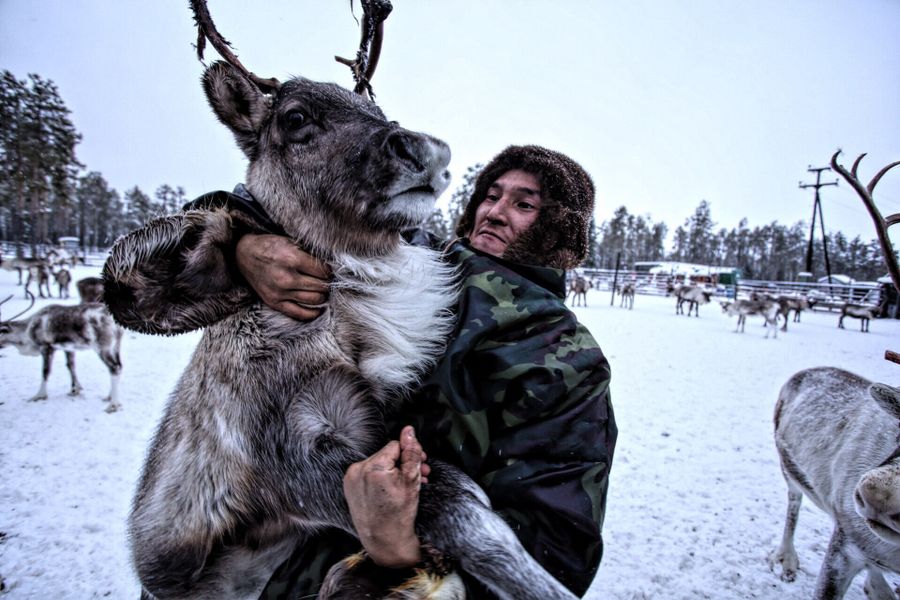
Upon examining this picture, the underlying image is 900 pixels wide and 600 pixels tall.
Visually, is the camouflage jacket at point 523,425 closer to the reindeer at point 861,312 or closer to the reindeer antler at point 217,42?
the reindeer antler at point 217,42

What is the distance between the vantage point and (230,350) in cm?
145

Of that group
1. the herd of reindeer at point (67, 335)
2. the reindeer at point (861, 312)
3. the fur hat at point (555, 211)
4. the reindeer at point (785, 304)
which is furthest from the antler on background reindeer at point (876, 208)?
the reindeer at point (861, 312)

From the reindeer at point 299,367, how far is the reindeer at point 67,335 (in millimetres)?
7732

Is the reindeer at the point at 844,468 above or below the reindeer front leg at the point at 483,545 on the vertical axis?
below

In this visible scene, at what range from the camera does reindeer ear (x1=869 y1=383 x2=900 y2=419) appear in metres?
2.54

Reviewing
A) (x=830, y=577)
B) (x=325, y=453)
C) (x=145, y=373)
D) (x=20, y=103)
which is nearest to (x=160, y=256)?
(x=325, y=453)

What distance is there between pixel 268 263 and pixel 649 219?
10693cm

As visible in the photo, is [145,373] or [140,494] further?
[145,373]

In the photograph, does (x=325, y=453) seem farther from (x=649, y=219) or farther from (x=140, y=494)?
(x=649, y=219)

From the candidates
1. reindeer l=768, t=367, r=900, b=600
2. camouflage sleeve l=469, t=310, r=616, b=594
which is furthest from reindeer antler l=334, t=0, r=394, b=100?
reindeer l=768, t=367, r=900, b=600

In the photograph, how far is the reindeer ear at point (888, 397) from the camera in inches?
100.0

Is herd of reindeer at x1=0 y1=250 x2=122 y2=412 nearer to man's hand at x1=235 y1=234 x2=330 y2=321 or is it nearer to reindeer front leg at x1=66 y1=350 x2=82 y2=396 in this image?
reindeer front leg at x1=66 y1=350 x2=82 y2=396

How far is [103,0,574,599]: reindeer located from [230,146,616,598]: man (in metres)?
0.09

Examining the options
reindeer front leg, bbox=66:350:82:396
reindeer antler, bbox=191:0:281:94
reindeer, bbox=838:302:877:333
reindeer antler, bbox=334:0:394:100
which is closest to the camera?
reindeer antler, bbox=191:0:281:94
